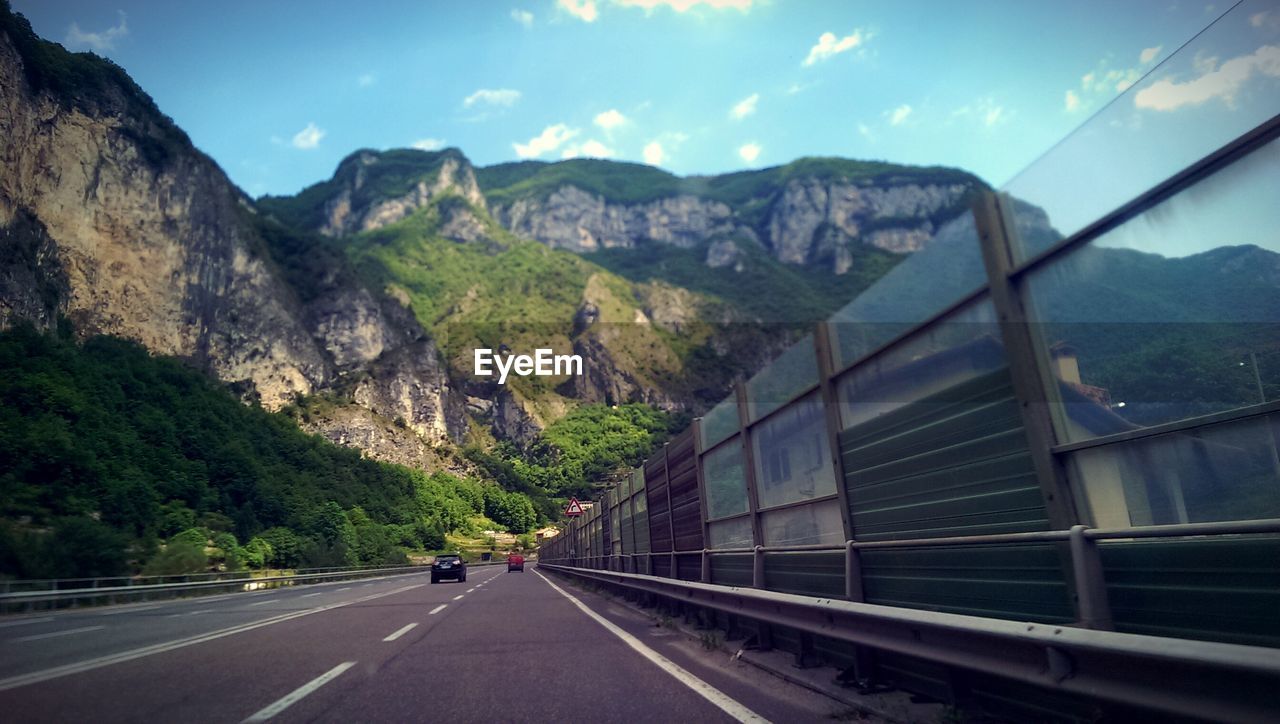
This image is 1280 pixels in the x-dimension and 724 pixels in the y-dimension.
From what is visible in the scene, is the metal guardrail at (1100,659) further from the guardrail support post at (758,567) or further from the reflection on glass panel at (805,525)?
the guardrail support post at (758,567)

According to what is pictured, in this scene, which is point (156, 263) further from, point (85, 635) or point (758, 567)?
point (758, 567)

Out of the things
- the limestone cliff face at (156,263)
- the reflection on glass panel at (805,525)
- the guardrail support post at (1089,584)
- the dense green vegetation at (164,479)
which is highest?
the limestone cliff face at (156,263)

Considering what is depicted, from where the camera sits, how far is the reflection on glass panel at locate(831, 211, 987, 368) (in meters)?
4.66

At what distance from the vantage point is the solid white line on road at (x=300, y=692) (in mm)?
4562

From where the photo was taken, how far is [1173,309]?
133 inches

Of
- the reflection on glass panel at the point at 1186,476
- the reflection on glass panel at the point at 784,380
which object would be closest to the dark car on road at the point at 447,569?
the reflection on glass panel at the point at 784,380

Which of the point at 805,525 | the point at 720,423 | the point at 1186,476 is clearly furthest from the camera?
the point at 720,423

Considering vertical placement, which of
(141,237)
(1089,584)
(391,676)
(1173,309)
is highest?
(141,237)

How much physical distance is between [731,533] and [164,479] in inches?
3825

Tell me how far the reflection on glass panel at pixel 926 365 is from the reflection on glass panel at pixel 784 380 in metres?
0.66

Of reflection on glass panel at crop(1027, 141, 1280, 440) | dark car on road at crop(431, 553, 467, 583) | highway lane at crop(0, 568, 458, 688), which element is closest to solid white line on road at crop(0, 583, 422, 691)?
highway lane at crop(0, 568, 458, 688)

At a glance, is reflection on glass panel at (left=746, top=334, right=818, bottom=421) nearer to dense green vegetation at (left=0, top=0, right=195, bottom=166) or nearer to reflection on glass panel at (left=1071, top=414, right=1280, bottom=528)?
reflection on glass panel at (left=1071, top=414, right=1280, bottom=528)

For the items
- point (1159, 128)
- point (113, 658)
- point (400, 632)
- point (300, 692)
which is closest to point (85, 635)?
point (113, 658)

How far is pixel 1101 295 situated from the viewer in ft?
12.1
